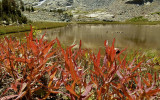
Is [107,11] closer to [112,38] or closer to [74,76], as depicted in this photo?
[112,38]

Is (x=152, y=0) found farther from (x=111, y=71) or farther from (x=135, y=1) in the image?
(x=111, y=71)

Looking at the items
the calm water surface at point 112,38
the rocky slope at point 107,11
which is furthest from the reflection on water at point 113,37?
the rocky slope at point 107,11

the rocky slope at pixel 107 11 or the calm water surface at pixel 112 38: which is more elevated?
the rocky slope at pixel 107 11

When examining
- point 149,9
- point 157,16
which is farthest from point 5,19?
point 149,9

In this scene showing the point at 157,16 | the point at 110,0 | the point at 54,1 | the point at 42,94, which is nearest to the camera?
the point at 42,94

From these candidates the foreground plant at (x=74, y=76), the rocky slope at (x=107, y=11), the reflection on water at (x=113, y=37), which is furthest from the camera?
the rocky slope at (x=107, y=11)

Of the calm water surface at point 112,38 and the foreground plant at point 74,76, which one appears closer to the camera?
the foreground plant at point 74,76

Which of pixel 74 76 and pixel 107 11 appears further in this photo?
pixel 107 11

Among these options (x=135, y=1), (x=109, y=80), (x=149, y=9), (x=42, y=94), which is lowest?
(x=42, y=94)

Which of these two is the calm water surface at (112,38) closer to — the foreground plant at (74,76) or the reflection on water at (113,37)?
the reflection on water at (113,37)

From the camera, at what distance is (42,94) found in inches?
32.3

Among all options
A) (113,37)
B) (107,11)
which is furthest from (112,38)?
(107,11)

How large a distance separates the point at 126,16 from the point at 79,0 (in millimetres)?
78055

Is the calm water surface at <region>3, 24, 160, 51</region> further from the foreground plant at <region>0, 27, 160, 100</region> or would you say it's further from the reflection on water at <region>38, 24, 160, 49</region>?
the foreground plant at <region>0, 27, 160, 100</region>
